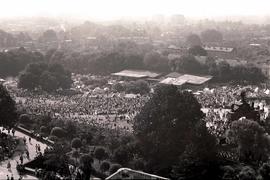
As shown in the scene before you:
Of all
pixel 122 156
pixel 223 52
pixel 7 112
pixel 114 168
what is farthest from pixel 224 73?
pixel 114 168

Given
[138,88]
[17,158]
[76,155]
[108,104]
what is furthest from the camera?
[138,88]

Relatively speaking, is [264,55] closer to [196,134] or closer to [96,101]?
[96,101]

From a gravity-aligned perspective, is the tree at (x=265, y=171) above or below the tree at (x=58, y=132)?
above

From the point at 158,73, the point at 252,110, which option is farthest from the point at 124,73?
the point at 252,110

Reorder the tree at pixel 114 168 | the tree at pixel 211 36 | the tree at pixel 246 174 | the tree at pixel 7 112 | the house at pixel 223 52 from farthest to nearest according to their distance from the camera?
the tree at pixel 211 36, the house at pixel 223 52, the tree at pixel 7 112, the tree at pixel 114 168, the tree at pixel 246 174

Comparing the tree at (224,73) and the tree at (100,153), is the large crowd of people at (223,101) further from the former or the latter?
the tree at (100,153)

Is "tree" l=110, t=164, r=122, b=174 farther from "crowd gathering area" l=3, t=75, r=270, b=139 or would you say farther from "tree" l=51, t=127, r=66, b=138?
"crowd gathering area" l=3, t=75, r=270, b=139

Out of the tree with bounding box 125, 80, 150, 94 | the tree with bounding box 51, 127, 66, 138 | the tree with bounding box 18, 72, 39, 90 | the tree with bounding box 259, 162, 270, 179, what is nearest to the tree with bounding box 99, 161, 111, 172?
the tree with bounding box 51, 127, 66, 138

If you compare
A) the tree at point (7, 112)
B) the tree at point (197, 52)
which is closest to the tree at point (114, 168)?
the tree at point (7, 112)

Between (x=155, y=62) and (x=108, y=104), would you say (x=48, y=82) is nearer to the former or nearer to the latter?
(x=108, y=104)
